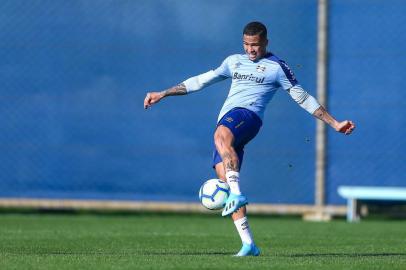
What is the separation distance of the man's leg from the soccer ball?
6 cm

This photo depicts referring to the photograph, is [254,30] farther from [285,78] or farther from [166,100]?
[166,100]

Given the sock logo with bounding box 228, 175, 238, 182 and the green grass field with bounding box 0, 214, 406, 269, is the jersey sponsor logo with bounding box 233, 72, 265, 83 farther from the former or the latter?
the green grass field with bounding box 0, 214, 406, 269

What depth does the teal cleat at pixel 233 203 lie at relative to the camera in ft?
27.2

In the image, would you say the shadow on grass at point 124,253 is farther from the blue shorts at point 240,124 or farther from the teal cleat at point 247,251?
the blue shorts at point 240,124

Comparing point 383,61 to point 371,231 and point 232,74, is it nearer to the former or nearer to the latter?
point 371,231

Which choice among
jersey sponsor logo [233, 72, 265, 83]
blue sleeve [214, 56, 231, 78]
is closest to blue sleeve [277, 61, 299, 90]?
jersey sponsor logo [233, 72, 265, 83]

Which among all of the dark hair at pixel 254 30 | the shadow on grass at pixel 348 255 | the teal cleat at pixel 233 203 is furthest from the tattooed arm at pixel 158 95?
the shadow on grass at pixel 348 255

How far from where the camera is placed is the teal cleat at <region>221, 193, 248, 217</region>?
829 cm

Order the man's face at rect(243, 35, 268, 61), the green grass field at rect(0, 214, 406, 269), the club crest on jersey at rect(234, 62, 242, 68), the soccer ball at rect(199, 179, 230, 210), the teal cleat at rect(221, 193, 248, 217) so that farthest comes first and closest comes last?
1. the club crest on jersey at rect(234, 62, 242, 68)
2. the man's face at rect(243, 35, 268, 61)
3. the soccer ball at rect(199, 179, 230, 210)
4. the teal cleat at rect(221, 193, 248, 217)
5. the green grass field at rect(0, 214, 406, 269)

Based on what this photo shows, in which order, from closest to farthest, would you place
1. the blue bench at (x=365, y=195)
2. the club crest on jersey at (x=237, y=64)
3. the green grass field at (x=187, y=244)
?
the green grass field at (x=187, y=244) → the club crest on jersey at (x=237, y=64) → the blue bench at (x=365, y=195)

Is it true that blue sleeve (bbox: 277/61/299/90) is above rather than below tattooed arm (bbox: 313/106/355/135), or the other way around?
above

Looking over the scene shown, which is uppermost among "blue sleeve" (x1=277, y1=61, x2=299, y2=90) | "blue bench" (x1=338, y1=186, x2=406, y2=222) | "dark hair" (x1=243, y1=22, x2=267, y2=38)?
"dark hair" (x1=243, y1=22, x2=267, y2=38)

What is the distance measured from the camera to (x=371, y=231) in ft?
41.7

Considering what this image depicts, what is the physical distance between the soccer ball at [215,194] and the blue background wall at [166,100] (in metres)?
7.72
